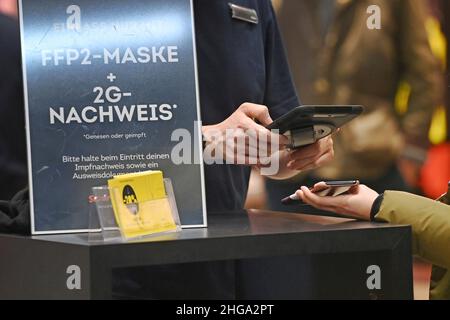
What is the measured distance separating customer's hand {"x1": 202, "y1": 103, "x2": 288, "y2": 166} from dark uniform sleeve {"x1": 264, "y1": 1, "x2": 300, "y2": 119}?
0.34 meters

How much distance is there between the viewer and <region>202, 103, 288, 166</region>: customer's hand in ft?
5.20

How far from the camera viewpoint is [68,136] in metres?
1.35

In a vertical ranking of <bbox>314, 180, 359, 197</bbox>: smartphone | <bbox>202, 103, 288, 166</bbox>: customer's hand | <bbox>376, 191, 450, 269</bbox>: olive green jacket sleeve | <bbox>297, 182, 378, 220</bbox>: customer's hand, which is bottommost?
<bbox>376, 191, 450, 269</bbox>: olive green jacket sleeve

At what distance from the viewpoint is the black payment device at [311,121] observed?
4.46 ft

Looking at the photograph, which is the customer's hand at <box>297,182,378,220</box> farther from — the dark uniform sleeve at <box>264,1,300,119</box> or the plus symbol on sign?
the dark uniform sleeve at <box>264,1,300,119</box>

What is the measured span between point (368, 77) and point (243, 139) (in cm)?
261

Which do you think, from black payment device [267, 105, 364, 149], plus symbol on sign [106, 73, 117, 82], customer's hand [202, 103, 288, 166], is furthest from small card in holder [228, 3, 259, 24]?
plus symbol on sign [106, 73, 117, 82]

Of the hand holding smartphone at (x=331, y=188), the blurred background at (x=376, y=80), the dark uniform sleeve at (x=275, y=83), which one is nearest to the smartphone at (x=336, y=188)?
the hand holding smartphone at (x=331, y=188)

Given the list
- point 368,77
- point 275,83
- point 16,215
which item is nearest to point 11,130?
point 16,215

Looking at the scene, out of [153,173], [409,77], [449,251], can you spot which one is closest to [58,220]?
[153,173]

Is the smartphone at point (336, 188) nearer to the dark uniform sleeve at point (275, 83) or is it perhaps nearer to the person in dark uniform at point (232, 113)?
the person in dark uniform at point (232, 113)

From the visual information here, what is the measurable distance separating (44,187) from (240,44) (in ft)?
2.24

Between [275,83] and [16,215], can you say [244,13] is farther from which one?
[16,215]

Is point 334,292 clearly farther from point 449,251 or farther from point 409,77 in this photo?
point 409,77
